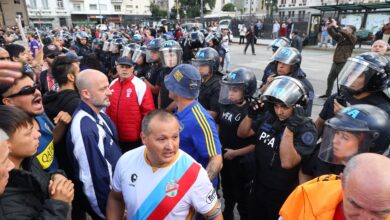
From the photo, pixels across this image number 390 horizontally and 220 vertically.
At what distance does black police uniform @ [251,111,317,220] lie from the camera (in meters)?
2.40

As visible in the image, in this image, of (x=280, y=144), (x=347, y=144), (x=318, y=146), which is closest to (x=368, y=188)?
(x=347, y=144)

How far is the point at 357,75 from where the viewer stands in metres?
3.02

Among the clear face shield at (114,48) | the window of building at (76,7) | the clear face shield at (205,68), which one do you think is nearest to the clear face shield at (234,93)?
the clear face shield at (205,68)

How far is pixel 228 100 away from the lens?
3.25 m

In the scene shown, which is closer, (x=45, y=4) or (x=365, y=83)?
(x=365, y=83)

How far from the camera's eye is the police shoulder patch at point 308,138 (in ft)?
7.13

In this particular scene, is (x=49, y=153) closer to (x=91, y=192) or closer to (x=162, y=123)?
(x=91, y=192)

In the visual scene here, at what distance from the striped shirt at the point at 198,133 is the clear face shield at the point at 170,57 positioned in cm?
246

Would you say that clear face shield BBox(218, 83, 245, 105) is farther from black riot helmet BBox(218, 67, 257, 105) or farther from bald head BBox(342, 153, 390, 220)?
bald head BBox(342, 153, 390, 220)

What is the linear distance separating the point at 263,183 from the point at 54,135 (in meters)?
2.05

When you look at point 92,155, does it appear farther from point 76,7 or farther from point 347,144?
point 76,7

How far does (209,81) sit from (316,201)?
2.78 m

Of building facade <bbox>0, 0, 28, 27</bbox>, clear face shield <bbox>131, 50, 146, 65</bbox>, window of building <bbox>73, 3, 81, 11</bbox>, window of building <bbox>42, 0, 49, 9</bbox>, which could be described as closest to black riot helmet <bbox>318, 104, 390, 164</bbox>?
clear face shield <bbox>131, 50, 146, 65</bbox>

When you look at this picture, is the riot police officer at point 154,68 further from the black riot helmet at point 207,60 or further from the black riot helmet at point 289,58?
the black riot helmet at point 289,58
